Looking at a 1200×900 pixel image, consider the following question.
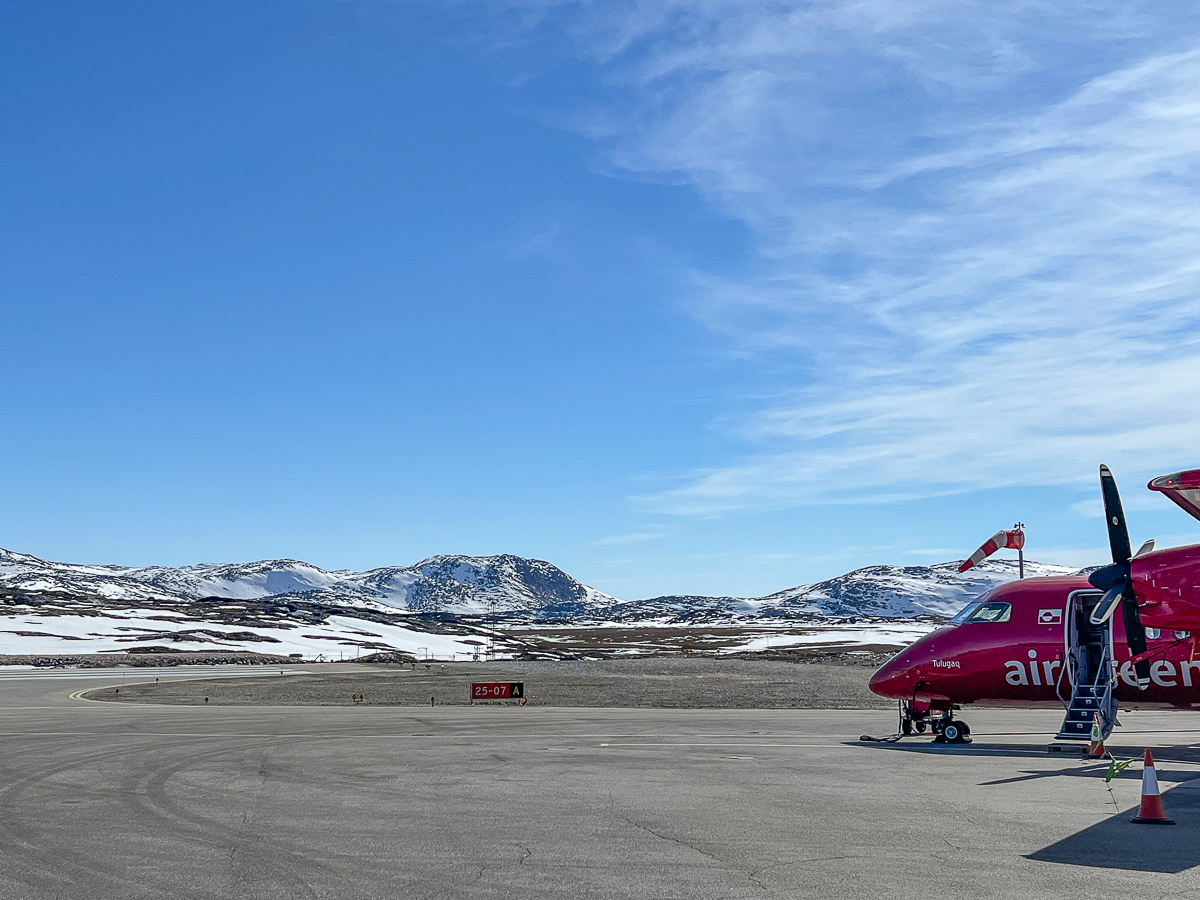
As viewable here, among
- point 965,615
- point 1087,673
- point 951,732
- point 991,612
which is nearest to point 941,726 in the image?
point 951,732

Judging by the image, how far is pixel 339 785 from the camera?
61.8ft

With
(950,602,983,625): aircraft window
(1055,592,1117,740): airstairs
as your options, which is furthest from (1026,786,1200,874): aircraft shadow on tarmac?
(950,602,983,625): aircraft window

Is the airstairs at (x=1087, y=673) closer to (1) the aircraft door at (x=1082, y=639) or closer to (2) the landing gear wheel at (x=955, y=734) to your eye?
(1) the aircraft door at (x=1082, y=639)

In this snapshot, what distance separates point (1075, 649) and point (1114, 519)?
591cm

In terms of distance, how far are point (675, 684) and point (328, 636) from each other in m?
94.3

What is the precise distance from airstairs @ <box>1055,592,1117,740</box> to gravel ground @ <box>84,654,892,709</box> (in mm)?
18126

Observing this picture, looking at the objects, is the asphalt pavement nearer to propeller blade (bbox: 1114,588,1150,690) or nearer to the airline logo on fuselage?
the airline logo on fuselage

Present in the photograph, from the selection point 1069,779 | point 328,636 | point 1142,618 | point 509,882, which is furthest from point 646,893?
point 328,636

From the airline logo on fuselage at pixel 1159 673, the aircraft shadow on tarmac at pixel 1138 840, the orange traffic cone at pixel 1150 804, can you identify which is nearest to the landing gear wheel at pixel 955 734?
the airline logo on fuselage at pixel 1159 673

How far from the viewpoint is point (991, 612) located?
95.2 feet

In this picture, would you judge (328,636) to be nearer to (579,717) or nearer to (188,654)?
(188,654)

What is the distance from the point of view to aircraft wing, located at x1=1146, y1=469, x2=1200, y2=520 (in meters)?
17.9

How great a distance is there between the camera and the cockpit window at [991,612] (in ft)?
94.2

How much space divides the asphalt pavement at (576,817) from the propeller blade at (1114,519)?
183 inches
